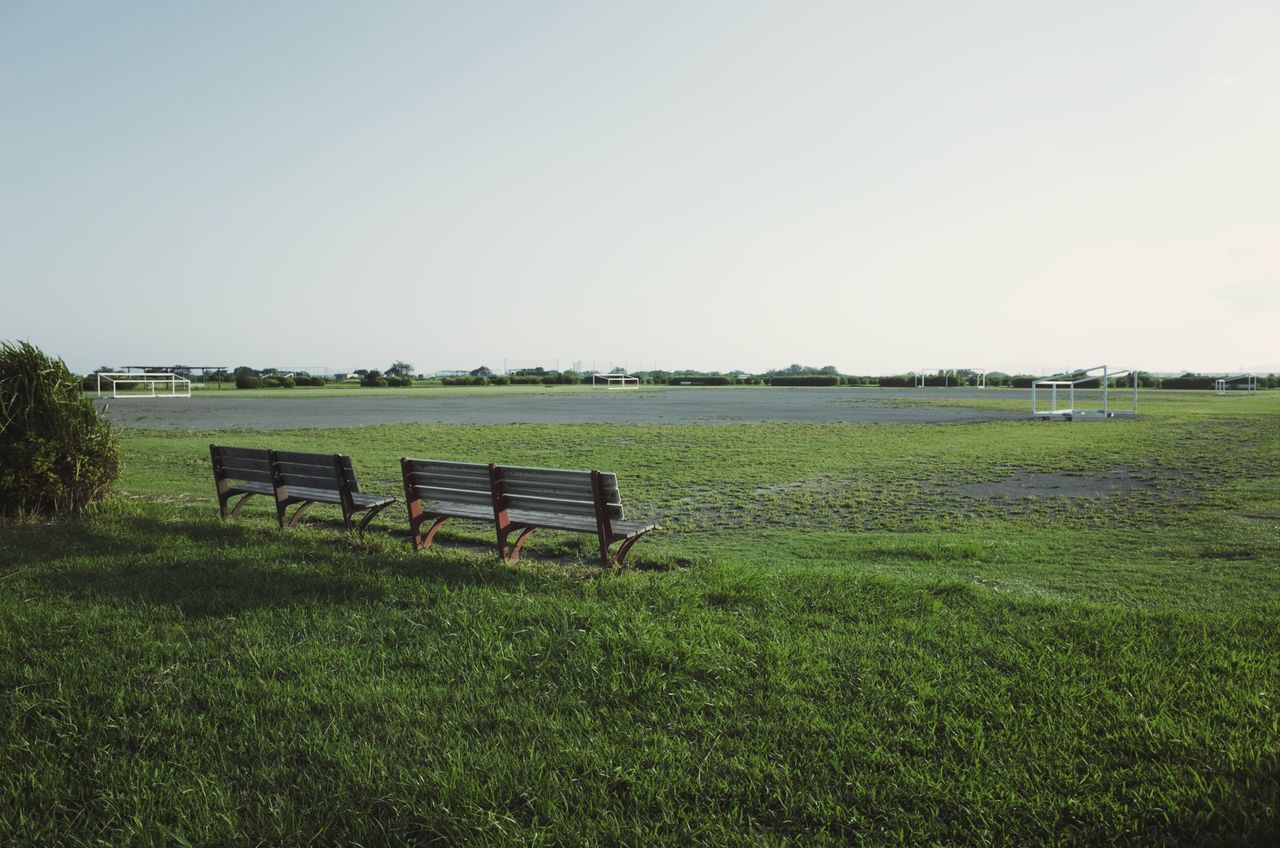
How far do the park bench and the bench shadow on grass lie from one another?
36 centimetres

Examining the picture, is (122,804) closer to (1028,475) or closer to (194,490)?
(194,490)

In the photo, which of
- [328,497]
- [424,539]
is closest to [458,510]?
[424,539]

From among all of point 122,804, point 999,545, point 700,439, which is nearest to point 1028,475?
point 999,545

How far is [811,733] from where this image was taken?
128 inches

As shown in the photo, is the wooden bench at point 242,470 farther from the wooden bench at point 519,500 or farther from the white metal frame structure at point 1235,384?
the white metal frame structure at point 1235,384

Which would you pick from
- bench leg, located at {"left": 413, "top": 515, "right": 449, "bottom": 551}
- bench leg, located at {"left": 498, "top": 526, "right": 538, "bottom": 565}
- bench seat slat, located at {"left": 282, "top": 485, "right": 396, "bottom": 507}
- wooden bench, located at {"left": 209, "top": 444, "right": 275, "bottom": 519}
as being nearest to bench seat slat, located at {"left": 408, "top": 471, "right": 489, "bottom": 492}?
bench leg, located at {"left": 413, "top": 515, "right": 449, "bottom": 551}

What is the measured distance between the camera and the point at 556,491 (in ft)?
20.4

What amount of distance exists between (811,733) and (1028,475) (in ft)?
A: 39.6

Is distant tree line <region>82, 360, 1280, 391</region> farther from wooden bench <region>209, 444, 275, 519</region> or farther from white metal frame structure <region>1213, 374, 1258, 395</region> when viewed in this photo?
wooden bench <region>209, 444, 275, 519</region>

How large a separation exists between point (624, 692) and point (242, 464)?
6.28m

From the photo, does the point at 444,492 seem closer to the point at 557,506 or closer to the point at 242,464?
the point at 557,506

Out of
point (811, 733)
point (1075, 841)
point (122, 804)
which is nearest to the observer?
point (1075, 841)

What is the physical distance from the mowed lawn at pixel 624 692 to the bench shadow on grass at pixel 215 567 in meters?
0.04

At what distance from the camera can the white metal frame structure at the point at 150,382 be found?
1994 inches
